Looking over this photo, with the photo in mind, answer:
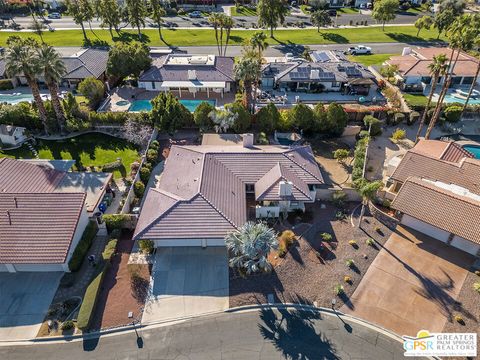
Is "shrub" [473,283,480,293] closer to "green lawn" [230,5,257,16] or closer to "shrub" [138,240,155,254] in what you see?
"shrub" [138,240,155,254]

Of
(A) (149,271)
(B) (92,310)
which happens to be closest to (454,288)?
(A) (149,271)

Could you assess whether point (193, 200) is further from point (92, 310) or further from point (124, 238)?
point (92, 310)

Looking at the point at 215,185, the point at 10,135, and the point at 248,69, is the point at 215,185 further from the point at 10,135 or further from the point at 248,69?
the point at 10,135

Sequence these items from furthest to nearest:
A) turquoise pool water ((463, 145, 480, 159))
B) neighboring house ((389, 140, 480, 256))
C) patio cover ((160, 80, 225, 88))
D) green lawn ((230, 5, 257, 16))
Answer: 1. green lawn ((230, 5, 257, 16))
2. patio cover ((160, 80, 225, 88))
3. turquoise pool water ((463, 145, 480, 159))
4. neighboring house ((389, 140, 480, 256))

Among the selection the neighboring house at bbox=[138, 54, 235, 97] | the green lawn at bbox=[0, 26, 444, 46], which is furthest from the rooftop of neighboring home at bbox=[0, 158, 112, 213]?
the green lawn at bbox=[0, 26, 444, 46]

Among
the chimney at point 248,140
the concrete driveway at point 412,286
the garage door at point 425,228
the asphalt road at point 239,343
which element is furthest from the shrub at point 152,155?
the garage door at point 425,228

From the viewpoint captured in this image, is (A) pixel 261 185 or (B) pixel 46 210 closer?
(B) pixel 46 210
